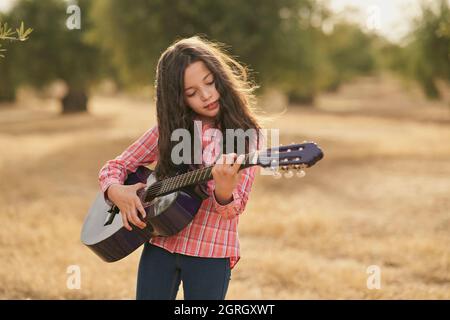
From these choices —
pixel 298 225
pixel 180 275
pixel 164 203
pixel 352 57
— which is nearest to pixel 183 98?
pixel 164 203

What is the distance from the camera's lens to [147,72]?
1577cm

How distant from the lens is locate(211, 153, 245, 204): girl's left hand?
2428 millimetres

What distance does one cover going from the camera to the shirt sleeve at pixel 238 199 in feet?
8.38

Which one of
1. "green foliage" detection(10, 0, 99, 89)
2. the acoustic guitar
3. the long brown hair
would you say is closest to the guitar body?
the acoustic guitar

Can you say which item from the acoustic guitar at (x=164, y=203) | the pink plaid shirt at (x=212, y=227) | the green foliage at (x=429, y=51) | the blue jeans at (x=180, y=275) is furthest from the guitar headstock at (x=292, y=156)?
the green foliage at (x=429, y=51)

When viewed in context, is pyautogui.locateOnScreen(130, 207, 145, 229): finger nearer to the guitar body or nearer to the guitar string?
the guitar body

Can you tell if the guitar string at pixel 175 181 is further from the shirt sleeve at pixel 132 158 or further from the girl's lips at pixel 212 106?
the girl's lips at pixel 212 106

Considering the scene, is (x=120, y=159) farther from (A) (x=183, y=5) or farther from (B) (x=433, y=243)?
(A) (x=183, y=5)

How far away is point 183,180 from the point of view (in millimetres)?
2713

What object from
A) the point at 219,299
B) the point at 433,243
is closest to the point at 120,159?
the point at 219,299

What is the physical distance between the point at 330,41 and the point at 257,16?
8854 mm

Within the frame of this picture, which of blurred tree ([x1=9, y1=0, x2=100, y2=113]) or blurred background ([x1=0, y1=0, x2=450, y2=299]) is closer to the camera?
blurred background ([x1=0, y1=0, x2=450, y2=299])

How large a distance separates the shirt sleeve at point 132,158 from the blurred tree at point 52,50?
2236cm

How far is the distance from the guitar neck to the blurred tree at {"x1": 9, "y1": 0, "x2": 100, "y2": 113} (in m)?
22.6
